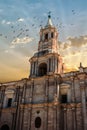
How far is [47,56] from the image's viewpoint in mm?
36281

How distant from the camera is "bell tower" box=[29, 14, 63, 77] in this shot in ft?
116

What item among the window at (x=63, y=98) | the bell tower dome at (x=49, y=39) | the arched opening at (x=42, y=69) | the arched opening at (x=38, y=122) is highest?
the bell tower dome at (x=49, y=39)

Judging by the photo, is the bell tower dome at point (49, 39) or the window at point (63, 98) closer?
the window at point (63, 98)

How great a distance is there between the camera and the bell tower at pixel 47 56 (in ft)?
116

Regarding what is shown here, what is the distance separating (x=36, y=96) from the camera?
32719 millimetres

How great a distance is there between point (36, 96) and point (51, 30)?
15125 millimetres

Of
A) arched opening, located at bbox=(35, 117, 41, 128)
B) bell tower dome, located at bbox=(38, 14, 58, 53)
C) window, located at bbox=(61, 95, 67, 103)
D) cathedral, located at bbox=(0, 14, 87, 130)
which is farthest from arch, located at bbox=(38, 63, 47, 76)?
arched opening, located at bbox=(35, 117, 41, 128)

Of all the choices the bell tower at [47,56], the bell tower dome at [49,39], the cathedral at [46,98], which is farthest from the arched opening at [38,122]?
the bell tower dome at [49,39]

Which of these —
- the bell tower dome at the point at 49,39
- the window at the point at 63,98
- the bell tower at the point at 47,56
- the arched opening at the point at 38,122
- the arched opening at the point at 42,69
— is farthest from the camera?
the bell tower dome at the point at 49,39

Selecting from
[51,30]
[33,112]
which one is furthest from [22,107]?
[51,30]

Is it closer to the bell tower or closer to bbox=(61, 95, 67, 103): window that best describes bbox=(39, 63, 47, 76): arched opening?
the bell tower

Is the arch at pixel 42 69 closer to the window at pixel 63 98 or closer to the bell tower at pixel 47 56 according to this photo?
the bell tower at pixel 47 56

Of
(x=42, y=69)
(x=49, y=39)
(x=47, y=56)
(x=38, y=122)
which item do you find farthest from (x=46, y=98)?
(x=49, y=39)

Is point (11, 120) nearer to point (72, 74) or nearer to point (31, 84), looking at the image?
point (31, 84)
